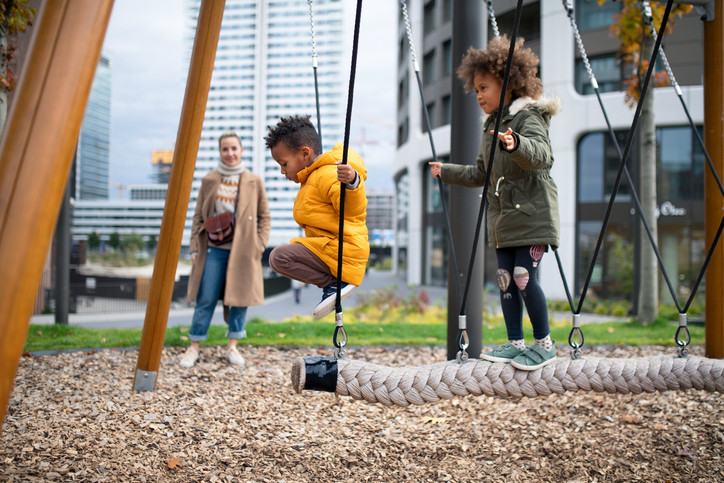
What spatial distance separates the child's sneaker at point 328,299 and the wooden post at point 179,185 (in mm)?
1264

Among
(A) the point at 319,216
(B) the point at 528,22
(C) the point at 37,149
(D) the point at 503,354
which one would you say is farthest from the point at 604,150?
(C) the point at 37,149

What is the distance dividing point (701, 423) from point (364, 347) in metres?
2.67

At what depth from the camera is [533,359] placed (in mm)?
2201

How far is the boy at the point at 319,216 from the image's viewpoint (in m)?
2.23

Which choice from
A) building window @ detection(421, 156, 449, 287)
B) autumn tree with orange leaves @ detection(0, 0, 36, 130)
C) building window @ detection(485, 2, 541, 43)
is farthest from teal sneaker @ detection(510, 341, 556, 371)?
building window @ detection(421, 156, 449, 287)

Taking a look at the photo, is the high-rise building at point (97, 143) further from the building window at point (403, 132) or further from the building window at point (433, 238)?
the building window at point (403, 132)

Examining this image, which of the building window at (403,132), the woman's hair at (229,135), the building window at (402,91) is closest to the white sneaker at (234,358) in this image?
the woman's hair at (229,135)

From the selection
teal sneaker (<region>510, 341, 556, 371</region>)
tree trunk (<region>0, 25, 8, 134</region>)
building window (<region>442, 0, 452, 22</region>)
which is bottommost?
teal sneaker (<region>510, 341, 556, 371</region>)

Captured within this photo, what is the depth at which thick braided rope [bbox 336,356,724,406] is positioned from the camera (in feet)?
6.71

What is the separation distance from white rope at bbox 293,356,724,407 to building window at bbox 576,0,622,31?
38.8 feet

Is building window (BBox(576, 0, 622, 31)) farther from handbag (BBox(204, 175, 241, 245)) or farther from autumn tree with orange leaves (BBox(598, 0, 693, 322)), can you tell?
handbag (BBox(204, 175, 241, 245))

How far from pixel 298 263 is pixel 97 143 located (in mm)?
7694

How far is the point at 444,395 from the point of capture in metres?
2.08

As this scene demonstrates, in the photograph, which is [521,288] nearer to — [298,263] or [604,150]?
[298,263]
